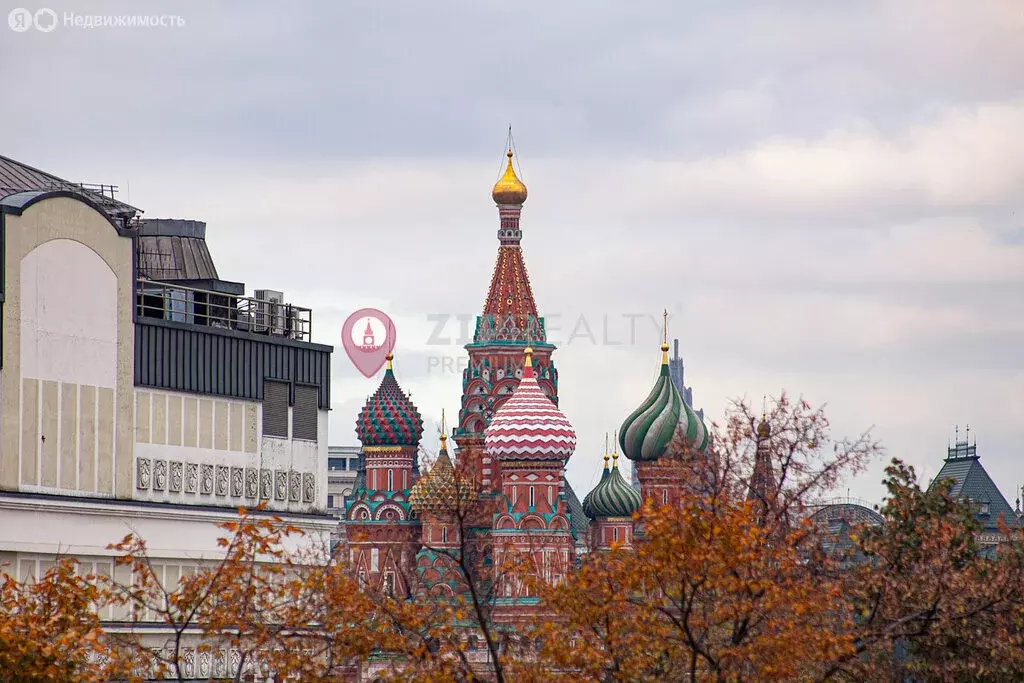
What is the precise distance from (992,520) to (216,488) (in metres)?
65.2

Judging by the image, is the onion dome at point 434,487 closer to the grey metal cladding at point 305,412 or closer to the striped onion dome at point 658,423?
the striped onion dome at point 658,423

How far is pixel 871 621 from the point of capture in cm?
3928

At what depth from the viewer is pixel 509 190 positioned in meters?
112

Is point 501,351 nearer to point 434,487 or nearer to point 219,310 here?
point 434,487

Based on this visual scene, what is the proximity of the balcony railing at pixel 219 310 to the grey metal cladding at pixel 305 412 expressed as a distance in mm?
1369

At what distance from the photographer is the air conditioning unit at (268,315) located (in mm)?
62969

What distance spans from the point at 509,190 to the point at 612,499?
14.9 m

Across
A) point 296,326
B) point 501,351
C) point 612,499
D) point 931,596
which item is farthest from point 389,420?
point 931,596

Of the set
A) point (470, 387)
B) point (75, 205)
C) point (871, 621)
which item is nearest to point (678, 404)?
point (470, 387)

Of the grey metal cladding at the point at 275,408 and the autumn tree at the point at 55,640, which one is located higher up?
the grey metal cladding at the point at 275,408

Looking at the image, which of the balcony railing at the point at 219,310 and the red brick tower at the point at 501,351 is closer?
the balcony railing at the point at 219,310

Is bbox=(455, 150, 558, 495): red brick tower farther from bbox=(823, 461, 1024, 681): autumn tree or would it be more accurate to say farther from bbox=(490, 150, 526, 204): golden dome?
bbox=(823, 461, 1024, 681): autumn tree

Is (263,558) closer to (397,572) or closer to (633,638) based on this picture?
(633,638)

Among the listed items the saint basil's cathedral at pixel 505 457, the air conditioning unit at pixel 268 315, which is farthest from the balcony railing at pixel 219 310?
the saint basil's cathedral at pixel 505 457
